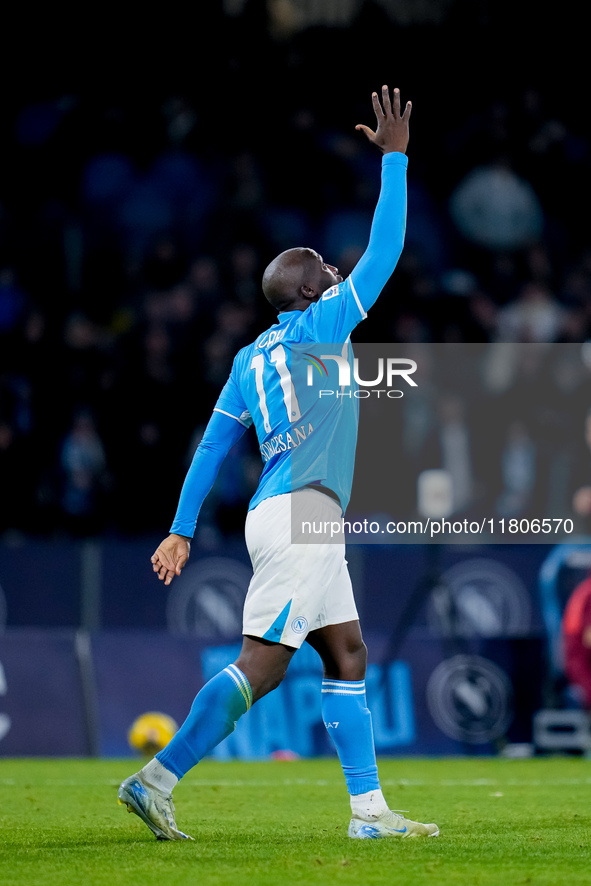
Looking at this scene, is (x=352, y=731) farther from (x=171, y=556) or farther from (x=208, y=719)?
(x=171, y=556)

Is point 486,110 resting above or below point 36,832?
above

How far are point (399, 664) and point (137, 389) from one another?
3.88 metres

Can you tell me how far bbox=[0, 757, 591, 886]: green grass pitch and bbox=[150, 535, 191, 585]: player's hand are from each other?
3.41ft

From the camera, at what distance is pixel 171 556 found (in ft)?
16.8

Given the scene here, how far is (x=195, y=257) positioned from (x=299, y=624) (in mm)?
9487

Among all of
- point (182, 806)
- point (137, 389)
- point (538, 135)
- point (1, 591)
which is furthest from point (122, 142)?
point (182, 806)

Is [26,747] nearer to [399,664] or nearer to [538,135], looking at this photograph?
[399,664]

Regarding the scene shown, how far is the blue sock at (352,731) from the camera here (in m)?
4.98

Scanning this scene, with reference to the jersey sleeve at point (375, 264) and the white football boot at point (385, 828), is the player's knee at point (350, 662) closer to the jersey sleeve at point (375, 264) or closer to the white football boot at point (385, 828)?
the white football boot at point (385, 828)

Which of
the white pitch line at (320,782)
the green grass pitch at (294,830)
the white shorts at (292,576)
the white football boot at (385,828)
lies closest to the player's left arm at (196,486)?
the white shorts at (292,576)

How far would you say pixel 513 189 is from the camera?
14359 mm

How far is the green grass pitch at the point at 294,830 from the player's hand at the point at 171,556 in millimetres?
1040

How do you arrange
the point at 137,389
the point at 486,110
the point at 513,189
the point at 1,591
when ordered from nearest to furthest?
the point at 1,591, the point at 137,389, the point at 513,189, the point at 486,110

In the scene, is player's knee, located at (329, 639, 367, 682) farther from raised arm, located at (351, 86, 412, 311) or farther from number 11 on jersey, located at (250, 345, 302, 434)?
raised arm, located at (351, 86, 412, 311)
